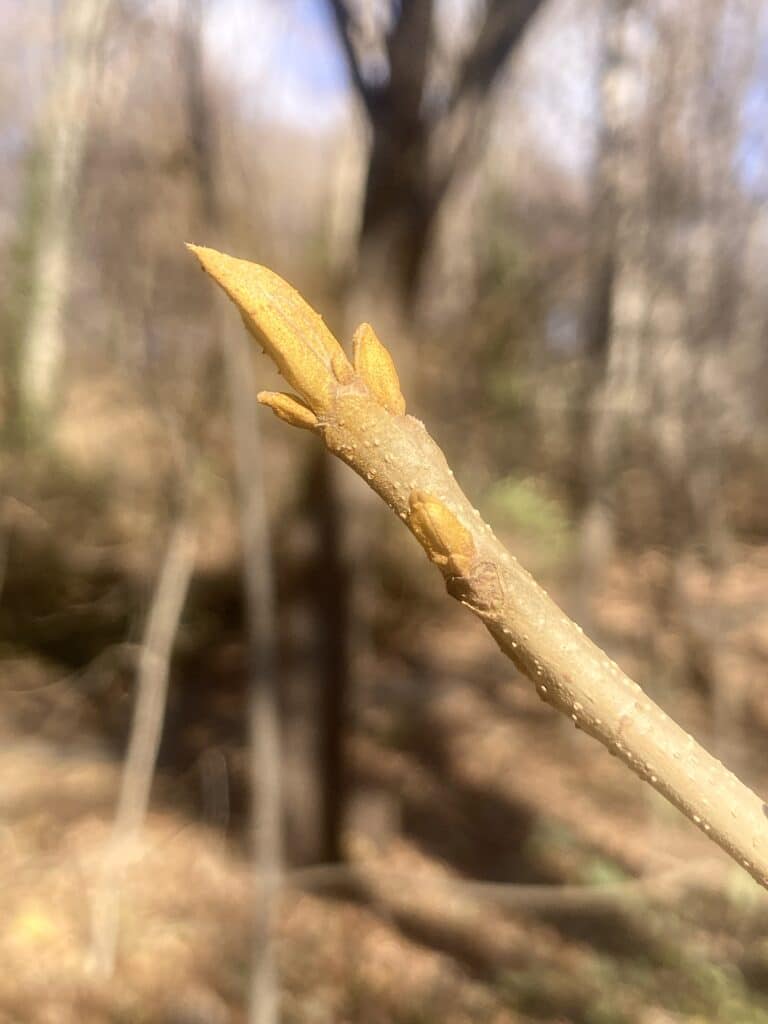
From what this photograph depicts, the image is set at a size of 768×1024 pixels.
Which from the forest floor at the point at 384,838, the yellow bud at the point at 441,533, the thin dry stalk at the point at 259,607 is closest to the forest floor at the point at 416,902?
the forest floor at the point at 384,838

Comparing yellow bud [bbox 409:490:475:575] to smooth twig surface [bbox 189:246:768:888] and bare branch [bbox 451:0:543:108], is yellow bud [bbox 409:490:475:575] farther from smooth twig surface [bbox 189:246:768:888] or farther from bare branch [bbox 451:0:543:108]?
bare branch [bbox 451:0:543:108]

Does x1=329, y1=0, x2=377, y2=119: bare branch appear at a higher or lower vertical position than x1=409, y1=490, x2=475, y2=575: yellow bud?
higher

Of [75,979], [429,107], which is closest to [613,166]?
[429,107]

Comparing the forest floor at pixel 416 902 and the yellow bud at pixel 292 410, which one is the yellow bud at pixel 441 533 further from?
the forest floor at pixel 416 902

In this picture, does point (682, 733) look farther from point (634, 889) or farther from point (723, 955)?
point (634, 889)

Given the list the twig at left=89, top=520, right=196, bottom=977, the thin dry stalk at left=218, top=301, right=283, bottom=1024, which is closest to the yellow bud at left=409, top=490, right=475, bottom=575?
the thin dry stalk at left=218, top=301, right=283, bottom=1024

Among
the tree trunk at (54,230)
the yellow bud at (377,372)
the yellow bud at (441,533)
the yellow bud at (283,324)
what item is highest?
the tree trunk at (54,230)
